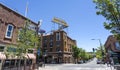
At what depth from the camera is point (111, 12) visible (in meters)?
12.7

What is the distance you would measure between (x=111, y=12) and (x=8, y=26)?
599 inches

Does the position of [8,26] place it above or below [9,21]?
below

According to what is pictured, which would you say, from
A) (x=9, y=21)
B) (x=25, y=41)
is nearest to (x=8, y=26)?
(x=9, y=21)

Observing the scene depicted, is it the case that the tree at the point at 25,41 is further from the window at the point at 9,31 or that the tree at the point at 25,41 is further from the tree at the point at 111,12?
the tree at the point at 111,12

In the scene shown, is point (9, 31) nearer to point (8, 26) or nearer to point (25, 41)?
point (8, 26)

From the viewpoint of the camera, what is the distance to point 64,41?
5962 cm

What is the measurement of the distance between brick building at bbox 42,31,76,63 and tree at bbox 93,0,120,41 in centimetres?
4459

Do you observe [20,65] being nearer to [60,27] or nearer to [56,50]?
[56,50]

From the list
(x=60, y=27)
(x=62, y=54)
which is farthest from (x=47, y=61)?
(x=60, y=27)

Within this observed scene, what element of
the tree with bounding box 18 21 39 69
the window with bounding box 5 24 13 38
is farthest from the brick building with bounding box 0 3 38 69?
Result: the tree with bounding box 18 21 39 69

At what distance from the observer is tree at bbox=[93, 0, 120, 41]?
497 inches

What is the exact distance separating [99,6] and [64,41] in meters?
46.4

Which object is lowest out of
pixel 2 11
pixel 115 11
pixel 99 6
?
pixel 115 11

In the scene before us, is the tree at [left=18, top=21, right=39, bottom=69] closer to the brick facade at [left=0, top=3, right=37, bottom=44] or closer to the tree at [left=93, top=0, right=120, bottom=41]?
the brick facade at [left=0, top=3, right=37, bottom=44]
